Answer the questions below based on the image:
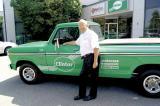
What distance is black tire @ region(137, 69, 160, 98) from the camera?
505 cm

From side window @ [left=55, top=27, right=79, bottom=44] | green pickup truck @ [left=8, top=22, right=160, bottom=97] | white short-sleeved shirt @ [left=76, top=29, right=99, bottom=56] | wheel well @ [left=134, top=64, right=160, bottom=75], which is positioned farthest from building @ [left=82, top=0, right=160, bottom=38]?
white short-sleeved shirt @ [left=76, top=29, right=99, bottom=56]

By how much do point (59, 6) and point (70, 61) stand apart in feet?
54.4

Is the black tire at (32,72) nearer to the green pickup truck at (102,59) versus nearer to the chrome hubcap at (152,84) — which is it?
the green pickup truck at (102,59)

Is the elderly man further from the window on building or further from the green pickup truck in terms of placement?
the window on building

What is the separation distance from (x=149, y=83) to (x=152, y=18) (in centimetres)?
1095

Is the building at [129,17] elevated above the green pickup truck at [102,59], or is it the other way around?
the building at [129,17]

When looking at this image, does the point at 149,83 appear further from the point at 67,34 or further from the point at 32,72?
the point at 32,72

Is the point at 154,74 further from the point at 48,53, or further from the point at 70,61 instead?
the point at 48,53

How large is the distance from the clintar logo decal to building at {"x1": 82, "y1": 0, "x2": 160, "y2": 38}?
1051 centimetres

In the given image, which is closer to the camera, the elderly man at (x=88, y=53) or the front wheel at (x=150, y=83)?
the elderly man at (x=88, y=53)

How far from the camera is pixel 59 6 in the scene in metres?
21.5

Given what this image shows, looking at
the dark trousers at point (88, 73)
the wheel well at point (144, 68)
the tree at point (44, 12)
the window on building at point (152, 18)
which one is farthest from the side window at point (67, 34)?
the tree at point (44, 12)

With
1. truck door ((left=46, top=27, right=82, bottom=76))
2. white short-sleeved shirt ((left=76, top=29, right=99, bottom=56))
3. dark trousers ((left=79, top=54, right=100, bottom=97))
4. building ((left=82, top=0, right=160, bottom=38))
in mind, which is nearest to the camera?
white short-sleeved shirt ((left=76, top=29, right=99, bottom=56))

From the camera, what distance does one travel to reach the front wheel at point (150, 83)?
5.05 metres
